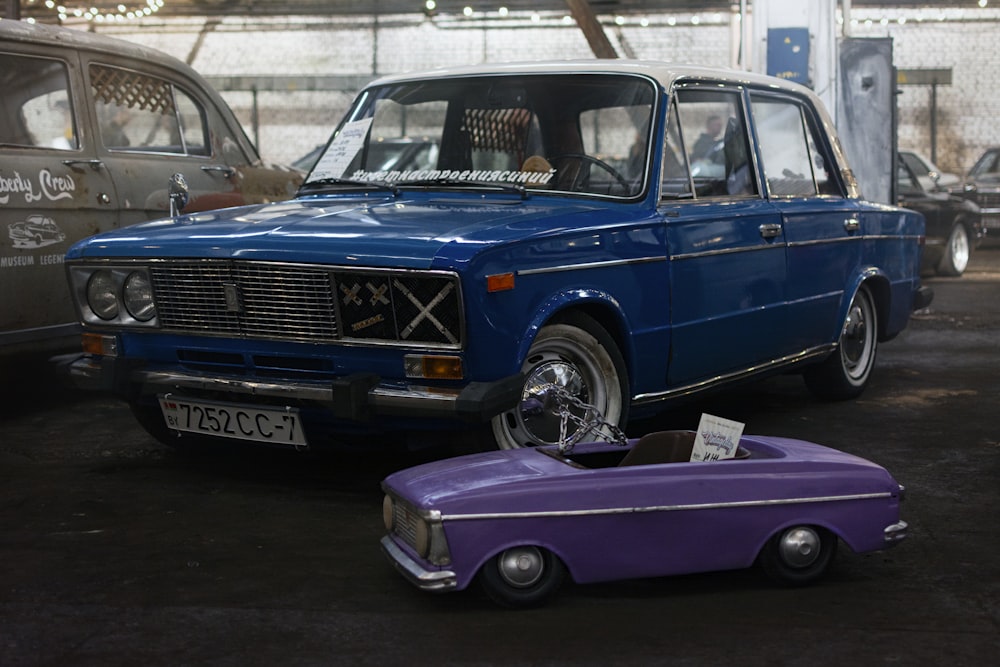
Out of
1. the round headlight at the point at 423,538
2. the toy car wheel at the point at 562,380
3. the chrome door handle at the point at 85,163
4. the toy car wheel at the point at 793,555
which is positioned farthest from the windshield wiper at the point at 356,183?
the toy car wheel at the point at 793,555

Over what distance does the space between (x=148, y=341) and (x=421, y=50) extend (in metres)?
24.3

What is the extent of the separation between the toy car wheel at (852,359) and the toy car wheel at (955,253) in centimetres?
914

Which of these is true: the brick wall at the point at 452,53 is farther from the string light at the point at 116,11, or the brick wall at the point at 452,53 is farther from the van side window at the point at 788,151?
the van side window at the point at 788,151

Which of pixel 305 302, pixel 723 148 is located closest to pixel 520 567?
pixel 305 302

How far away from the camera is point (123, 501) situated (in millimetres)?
4852

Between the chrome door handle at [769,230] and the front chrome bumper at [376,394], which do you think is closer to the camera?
the front chrome bumper at [376,394]

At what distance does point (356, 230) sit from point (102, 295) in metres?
1.21

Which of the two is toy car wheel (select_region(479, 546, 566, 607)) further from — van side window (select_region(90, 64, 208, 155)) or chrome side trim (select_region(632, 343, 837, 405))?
van side window (select_region(90, 64, 208, 155))

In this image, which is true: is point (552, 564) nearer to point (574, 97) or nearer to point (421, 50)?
point (574, 97)

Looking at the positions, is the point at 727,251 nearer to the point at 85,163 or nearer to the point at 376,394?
the point at 376,394

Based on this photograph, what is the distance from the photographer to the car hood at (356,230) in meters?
4.31

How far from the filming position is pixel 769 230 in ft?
19.2

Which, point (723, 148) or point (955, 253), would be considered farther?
point (955, 253)

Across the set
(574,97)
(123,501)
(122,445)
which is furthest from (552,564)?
(122,445)
